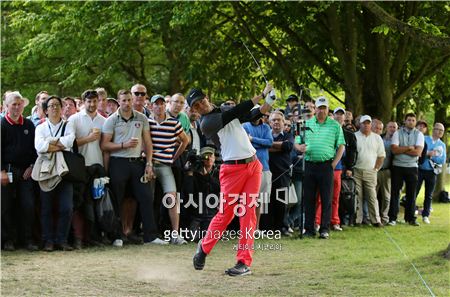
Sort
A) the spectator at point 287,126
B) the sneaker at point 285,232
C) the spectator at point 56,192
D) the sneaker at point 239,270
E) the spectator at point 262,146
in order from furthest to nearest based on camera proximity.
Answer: the spectator at point 287,126 < the sneaker at point 285,232 < the spectator at point 262,146 < the spectator at point 56,192 < the sneaker at point 239,270

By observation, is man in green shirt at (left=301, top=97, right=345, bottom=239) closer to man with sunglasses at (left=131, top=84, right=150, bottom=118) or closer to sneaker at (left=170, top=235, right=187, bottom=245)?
sneaker at (left=170, top=235, right=187, bottom=245)

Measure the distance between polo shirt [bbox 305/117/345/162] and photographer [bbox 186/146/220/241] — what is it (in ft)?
5.43

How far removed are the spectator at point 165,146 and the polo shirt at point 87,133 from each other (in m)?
0.87

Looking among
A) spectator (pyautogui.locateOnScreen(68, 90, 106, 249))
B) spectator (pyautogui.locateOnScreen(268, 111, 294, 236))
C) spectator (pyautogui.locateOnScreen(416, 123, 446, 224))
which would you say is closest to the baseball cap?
spectator (pyautogui.locateOnScreen(68, 90, 106, 249))

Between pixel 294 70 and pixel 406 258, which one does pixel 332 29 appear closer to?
pixel 294 70

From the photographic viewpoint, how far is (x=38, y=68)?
2755 centimetres

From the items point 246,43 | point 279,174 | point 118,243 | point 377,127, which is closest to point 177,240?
point 118,243

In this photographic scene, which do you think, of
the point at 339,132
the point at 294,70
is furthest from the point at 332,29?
the point at 339,132

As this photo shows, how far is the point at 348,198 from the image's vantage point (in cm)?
1497

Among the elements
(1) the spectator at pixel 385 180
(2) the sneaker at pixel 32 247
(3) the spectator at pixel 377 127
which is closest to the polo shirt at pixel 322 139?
(3) the spectator at pixel 377 127

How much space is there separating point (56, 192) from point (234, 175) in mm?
3123

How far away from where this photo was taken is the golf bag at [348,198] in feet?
49.1

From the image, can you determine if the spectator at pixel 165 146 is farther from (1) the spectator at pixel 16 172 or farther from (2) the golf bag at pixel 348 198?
(2) the golf bag at pixel 348 198

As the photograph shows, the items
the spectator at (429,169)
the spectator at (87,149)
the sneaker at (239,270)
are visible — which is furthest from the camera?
the spectator at (429,169)
